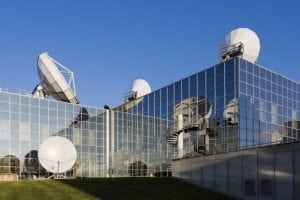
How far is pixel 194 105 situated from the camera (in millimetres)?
63844

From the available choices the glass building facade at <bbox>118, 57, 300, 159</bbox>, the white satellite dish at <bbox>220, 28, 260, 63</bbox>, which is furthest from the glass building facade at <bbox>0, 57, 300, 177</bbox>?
the white satellite dish at <bbox>220, 28, 260, 63</bbox>

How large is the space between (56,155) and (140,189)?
18.2 metres

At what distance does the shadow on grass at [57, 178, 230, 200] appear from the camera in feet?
107

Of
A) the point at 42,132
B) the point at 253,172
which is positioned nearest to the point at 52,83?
the point at 42,132

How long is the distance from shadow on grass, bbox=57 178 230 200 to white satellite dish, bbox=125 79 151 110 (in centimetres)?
4391

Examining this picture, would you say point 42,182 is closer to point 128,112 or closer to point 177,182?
point 177,182

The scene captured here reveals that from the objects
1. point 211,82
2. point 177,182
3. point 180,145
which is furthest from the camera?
point 211,82

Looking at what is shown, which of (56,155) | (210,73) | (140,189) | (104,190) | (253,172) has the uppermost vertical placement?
(210,73)

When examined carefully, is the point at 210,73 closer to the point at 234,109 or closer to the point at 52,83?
the point at 234,109

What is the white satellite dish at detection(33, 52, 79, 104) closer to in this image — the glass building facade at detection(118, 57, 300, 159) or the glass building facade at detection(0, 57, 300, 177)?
the glass building facade at detection(0, 57, 300, 177)

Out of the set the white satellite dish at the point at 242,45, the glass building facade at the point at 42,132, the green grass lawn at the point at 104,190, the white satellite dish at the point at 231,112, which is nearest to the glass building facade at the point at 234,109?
the white satellite dish at the point at 231,112

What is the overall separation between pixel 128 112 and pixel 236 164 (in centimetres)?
4579

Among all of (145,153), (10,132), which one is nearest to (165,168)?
(145,153)

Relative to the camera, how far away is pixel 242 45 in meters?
62.8
